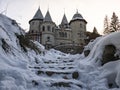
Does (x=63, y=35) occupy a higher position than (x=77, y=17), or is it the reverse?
(x=77, y=17)

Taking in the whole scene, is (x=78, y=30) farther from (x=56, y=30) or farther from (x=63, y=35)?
(x=56, y=30)

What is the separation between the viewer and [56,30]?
55219mm

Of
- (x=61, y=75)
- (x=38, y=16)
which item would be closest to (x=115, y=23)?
(x=38, y=16)

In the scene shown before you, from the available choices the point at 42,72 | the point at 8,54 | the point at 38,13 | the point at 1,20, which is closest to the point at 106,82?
the point at 42,72

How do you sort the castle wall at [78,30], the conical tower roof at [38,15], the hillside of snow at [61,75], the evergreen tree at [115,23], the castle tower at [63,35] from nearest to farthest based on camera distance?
the hillside of snow at [61,75]
the evergreen tree at [115,23]
the castle tower at [63,35]
the castle wall at [78,30]
the conical tower roof at [38,15]

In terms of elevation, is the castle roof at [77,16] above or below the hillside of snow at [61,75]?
above

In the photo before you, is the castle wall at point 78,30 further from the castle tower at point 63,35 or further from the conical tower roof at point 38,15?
the conical tower roof at point 38,15

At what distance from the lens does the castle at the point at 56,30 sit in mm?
52956

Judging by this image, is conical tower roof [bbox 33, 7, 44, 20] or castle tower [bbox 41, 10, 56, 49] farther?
conical tower roof [bbox 33, 7, 44, 20]

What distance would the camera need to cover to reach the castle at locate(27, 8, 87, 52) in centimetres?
5296

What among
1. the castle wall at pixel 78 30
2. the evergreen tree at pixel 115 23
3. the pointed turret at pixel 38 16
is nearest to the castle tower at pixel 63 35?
the castle wall at pixel 78 30

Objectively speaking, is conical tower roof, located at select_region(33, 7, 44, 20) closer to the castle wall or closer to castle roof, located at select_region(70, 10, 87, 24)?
castle roof, located at select_region(70, 10, 87, 24)

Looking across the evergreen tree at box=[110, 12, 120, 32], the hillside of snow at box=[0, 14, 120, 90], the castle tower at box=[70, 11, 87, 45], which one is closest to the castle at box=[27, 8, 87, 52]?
the castle tower at box=[70, 11, 87, 45]

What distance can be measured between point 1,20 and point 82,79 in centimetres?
677
